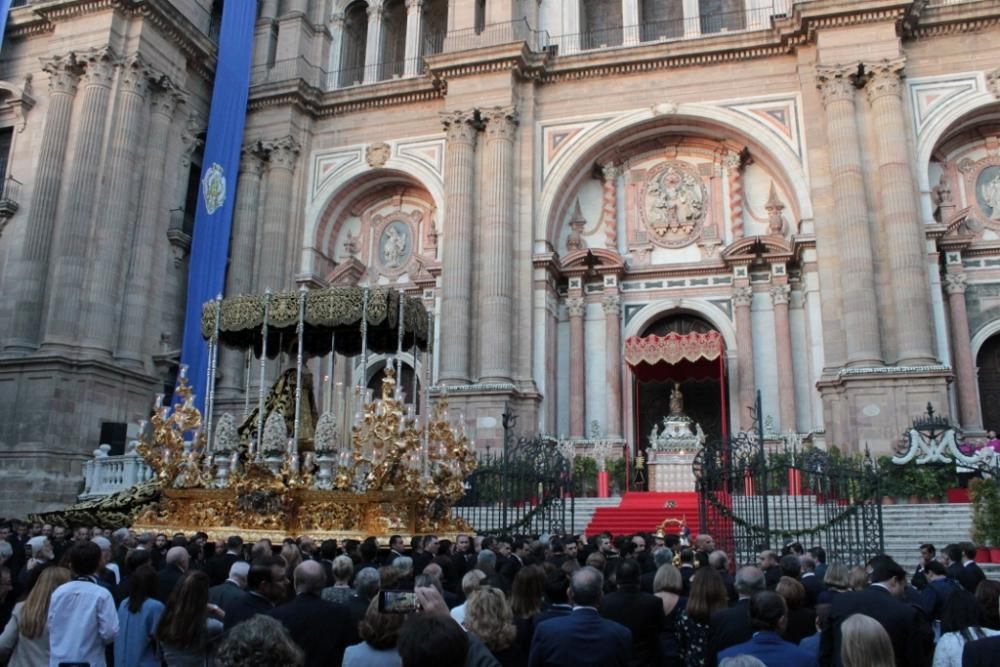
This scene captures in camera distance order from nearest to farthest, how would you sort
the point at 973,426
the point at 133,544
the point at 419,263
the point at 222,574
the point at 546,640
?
the point at 546,640 < the point at 222,574 < the point at 133,544 < the point at 973,426 < the point at 419,263

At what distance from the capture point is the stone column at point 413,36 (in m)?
28.8

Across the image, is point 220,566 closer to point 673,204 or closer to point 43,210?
point 43,210

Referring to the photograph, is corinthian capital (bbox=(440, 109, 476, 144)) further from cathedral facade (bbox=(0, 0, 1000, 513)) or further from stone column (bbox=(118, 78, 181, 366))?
stone column (bbox=(118, 78, 181, 366))

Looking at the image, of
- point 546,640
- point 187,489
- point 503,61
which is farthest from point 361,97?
point 546,640

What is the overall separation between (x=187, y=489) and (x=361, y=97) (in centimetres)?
1734

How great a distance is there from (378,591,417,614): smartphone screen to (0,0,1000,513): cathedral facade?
18.6m

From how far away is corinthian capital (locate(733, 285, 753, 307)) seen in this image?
24891 mm

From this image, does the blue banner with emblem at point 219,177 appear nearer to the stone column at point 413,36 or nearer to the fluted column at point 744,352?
the stone column at point 413,36

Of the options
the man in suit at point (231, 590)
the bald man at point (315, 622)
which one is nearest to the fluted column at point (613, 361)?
the man in suit at point (231, 590)

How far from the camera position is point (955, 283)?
23.1m

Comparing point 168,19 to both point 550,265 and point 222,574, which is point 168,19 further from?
point 222,574

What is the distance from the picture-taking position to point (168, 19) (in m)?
24.6

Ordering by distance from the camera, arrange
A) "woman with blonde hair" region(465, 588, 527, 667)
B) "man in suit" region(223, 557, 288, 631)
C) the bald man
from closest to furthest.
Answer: "woman with blonde hair" region(465, 588, 527, 667) → the bald man → "man in suit" region(223, 557, 288, 631)

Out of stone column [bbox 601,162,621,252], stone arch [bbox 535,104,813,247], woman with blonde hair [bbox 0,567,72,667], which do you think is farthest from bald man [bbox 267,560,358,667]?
stone column [bbox 601,162,621,252]
